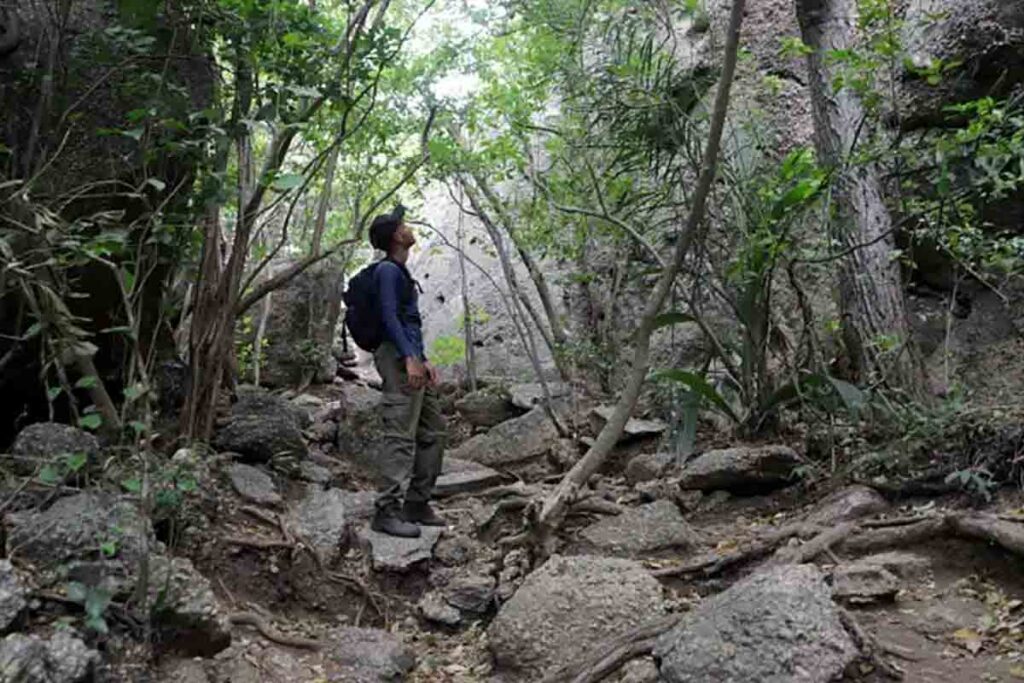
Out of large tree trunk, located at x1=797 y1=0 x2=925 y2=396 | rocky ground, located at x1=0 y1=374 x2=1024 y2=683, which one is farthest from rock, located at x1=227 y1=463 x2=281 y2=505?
large tree trunk, located at x1=797 y1=0 x2=925 y2=396

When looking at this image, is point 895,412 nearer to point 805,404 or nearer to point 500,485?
point 805,404

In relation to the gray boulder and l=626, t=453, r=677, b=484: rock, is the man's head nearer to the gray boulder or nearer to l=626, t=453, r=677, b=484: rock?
l=626, t=453, r=677, b=484: rock

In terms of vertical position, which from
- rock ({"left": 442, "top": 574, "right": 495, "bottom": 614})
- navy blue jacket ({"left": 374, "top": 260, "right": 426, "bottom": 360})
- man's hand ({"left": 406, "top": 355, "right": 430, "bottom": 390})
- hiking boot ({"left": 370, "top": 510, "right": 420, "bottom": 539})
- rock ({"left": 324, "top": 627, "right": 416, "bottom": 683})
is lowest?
rock ({"left": 324, "top": 627, "right": 416, "bottom": 683})

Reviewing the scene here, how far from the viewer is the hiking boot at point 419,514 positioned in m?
5.27

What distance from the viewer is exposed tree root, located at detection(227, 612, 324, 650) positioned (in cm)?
378

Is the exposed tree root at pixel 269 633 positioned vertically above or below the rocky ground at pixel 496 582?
below

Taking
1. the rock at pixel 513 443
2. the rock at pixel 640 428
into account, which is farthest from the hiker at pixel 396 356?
the rock at pixel 513 443

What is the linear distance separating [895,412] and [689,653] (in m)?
2.34

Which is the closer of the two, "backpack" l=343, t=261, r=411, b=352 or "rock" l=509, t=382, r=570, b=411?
"backpack" l=343, t=261, r=411, b=352

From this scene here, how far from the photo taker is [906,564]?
3.31m

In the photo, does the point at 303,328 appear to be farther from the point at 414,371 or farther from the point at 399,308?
the point at 414,371

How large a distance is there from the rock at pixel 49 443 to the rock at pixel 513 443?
4.27m

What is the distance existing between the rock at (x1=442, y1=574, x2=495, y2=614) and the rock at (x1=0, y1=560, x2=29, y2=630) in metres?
2.06

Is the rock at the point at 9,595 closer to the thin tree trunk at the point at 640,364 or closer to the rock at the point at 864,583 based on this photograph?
the thin tree trunk at the point at 640,364
